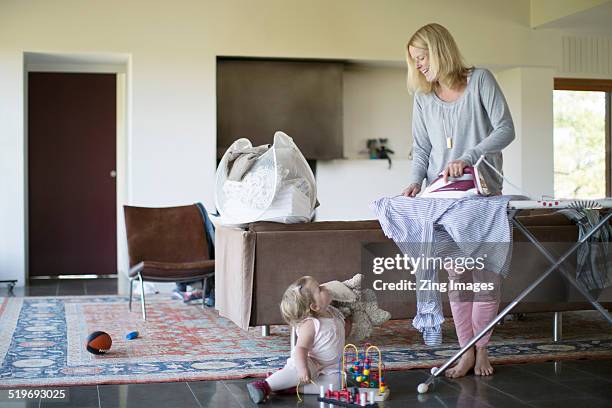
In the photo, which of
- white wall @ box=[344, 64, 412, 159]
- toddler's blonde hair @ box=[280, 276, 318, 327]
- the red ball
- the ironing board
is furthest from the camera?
white wall @ box=[344, 64, 412, 159]

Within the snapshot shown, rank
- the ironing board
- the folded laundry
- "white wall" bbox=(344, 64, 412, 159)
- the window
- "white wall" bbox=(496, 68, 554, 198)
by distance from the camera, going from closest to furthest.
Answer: the ironing board → the folded laundry → "white wall" bbox=(496, 68, 554, 198) → "white wall" bbox=(344, 64, 412, 159) → the window

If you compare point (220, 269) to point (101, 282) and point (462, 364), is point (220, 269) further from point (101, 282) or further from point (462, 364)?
point (101, 282)

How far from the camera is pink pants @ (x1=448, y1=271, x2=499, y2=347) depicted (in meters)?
3.38

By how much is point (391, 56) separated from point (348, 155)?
3.75 ft

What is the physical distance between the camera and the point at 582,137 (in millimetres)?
8969

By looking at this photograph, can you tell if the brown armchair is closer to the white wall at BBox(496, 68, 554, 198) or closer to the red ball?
the red ball

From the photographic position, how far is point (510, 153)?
8492 mm

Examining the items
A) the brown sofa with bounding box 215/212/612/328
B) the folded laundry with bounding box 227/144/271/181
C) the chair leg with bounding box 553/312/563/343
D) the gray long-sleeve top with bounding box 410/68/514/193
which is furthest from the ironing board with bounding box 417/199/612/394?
the folded laundry with bounding box 227/144/271/181

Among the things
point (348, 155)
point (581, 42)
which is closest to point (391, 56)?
point (348, 155)

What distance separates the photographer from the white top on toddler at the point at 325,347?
3189mm

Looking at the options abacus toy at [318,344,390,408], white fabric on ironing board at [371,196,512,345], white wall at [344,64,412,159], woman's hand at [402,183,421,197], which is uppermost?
white wall at [344,64,412,159]

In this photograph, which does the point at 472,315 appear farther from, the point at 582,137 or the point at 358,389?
the point at 582,137

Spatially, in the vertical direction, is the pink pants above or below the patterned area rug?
above

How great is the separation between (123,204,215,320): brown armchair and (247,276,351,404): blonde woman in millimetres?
2342
